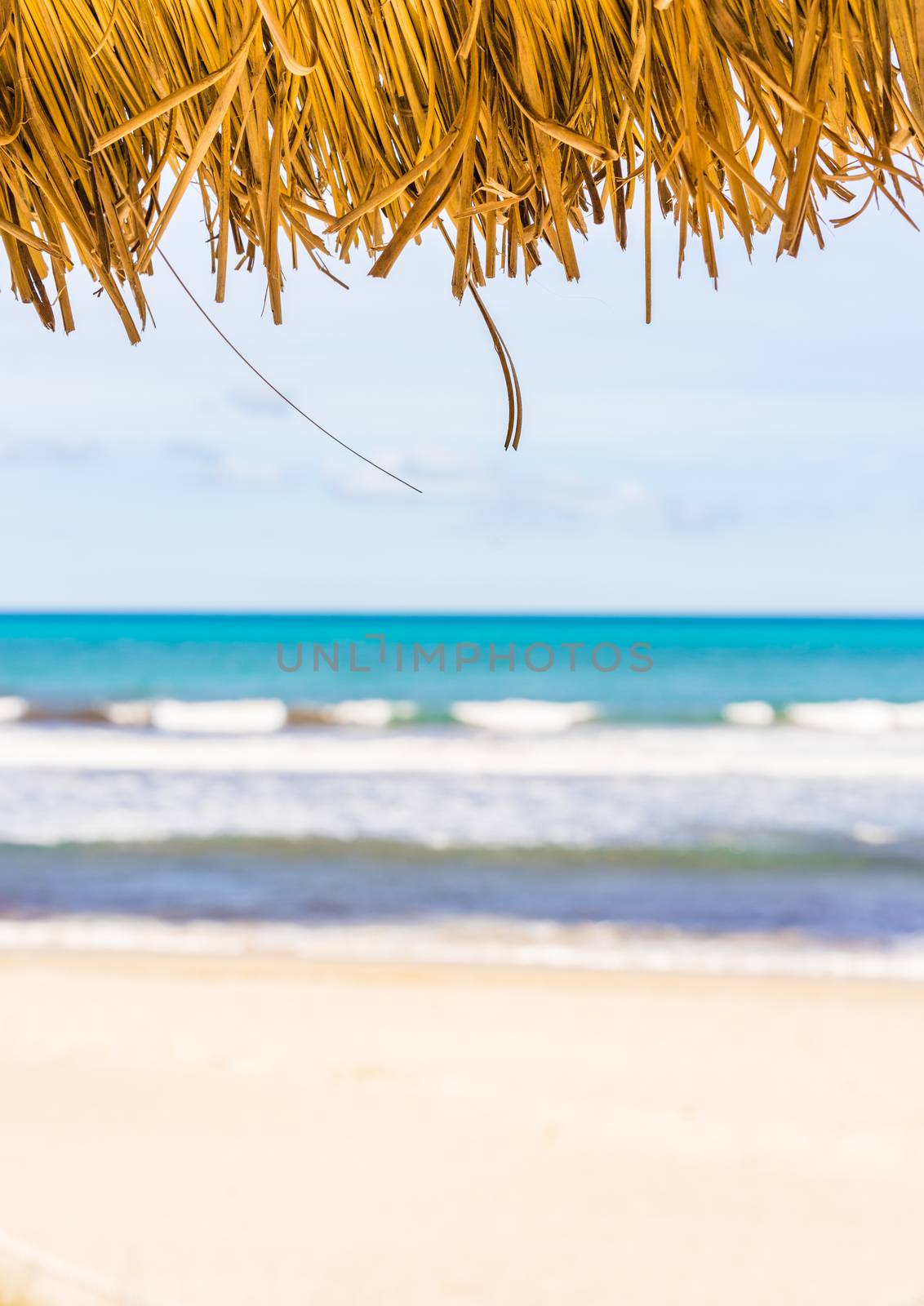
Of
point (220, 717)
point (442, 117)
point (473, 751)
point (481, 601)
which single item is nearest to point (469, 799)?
point (473, 751)

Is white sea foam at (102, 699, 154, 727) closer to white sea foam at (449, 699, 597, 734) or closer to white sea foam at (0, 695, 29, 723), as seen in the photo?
white sea foam at (0, 695, 29, 723)

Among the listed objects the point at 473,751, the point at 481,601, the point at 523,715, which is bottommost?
the point at 481,601

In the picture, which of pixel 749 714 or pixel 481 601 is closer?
pixel 749 714

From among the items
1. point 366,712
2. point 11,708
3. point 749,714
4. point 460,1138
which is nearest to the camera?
point 460,1138

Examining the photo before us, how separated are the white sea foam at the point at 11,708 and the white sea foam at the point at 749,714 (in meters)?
9.58

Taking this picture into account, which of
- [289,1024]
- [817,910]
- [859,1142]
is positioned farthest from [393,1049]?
[817,910]

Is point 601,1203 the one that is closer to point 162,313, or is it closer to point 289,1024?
point 289,1024

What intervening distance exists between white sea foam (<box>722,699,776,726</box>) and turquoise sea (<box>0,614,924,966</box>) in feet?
0.32

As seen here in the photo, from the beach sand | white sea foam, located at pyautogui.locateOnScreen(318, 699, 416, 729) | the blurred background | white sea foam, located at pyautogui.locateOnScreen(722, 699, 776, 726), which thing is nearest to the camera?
the beach sand

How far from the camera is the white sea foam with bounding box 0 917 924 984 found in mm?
4430

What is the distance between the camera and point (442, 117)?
104 centimetres

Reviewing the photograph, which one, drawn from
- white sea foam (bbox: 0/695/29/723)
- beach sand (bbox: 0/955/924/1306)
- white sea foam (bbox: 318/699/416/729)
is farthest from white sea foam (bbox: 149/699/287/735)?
beach sand (bbox: 0/955/924/1306)

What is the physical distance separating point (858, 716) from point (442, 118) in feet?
48.2

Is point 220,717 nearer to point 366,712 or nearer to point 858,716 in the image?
point 366,712
